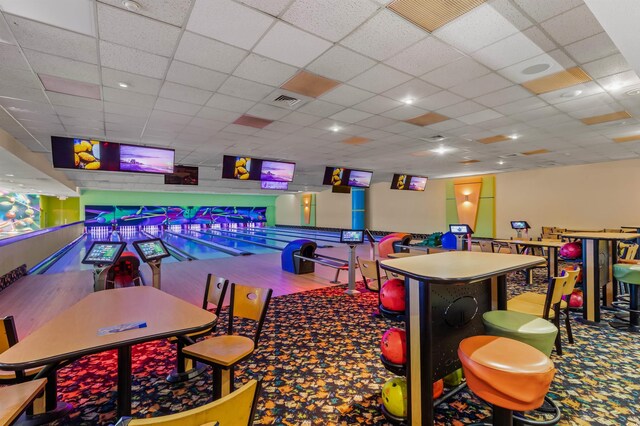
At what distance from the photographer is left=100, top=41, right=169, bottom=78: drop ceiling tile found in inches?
106

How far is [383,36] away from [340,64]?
1.86ft

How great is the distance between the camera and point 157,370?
2.50 metres

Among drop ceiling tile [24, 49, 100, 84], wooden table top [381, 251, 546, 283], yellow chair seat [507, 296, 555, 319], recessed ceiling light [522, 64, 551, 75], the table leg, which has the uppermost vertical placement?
recessed ceiling light [522, 64, 551, 75]

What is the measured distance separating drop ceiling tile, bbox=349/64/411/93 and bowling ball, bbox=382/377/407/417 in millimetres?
2711

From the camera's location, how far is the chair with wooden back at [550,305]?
7.88 ft

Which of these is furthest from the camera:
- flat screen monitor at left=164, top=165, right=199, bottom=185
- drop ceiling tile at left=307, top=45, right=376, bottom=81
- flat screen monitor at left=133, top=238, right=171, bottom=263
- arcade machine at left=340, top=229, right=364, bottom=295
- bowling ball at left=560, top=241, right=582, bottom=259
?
flat screen monitor at left=164, top=165, right=199, bottom=185

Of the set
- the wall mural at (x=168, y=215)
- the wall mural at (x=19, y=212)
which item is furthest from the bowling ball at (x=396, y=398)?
the wall mural at (x=168, y=215)

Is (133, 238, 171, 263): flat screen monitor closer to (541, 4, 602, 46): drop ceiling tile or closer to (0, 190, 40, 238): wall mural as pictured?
(541, 4, 602, 46): drop ceiling tile

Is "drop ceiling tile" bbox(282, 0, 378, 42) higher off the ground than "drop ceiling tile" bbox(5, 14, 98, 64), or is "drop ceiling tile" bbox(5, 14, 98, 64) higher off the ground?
"drop ceiling tile" bbox(282, 0, 378, 42)

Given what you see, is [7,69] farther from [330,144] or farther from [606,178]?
[606,178]

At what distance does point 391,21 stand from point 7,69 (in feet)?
11.6

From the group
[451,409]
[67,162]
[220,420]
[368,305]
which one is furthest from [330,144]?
[220,420]

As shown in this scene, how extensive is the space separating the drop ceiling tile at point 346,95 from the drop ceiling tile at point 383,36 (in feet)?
2.53

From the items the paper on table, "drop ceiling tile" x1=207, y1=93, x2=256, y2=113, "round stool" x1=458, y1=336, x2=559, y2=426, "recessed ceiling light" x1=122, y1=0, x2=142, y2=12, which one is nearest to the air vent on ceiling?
"drop ceiling tile" x1=207, y1=93, x2=256, y2=113
